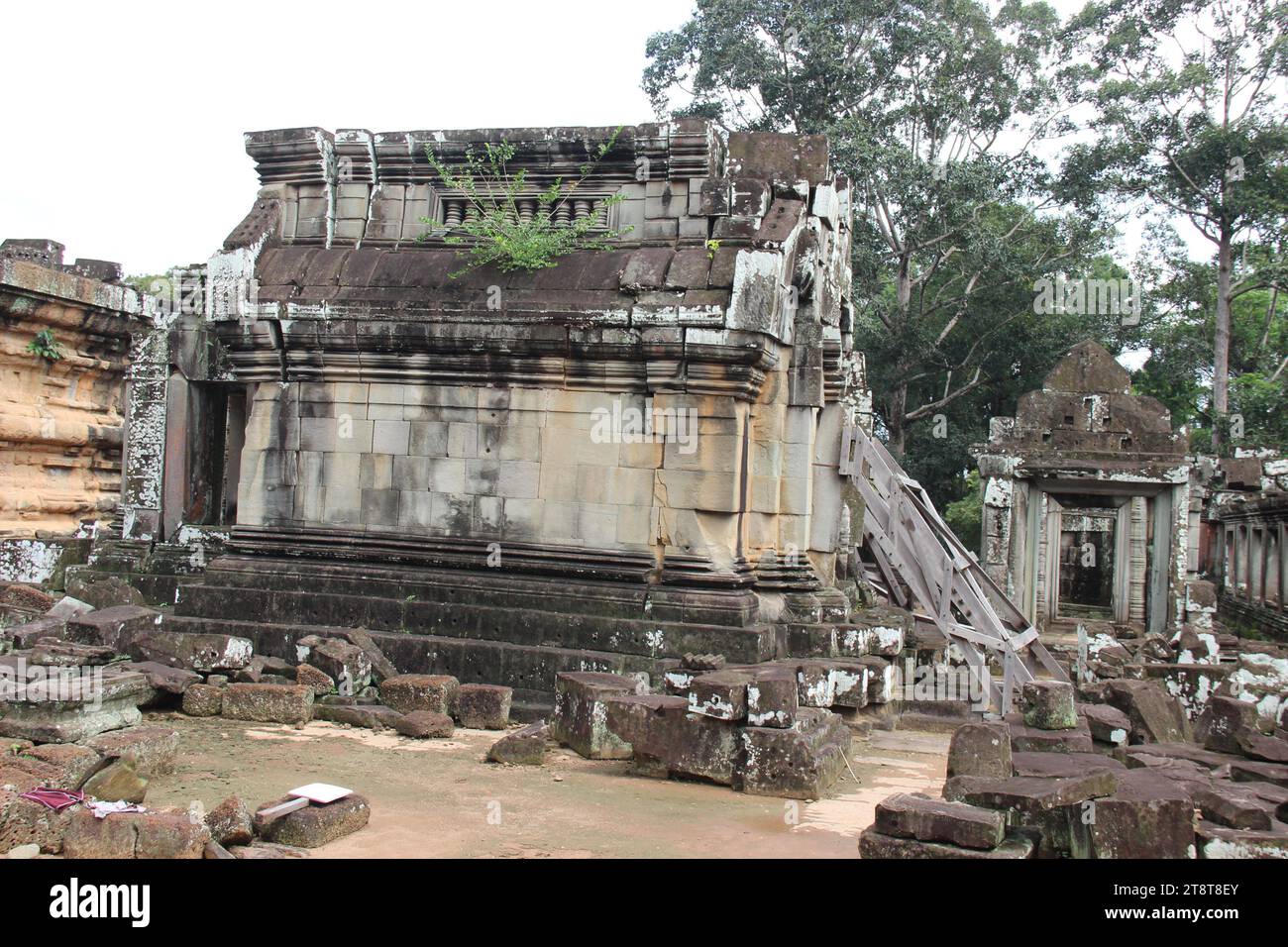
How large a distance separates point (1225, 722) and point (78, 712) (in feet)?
22.9

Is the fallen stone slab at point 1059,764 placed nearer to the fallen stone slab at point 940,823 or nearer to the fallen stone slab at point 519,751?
the fallen stone slab at point 940,823

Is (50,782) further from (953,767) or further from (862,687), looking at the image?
(862,687)

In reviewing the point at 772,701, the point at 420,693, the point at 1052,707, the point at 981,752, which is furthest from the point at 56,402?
the point at 1052,707

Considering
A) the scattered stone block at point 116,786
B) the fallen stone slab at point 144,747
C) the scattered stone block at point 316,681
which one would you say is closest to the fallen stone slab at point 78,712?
the fallen stone slab at point 144,747

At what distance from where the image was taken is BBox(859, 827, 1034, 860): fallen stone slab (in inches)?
181

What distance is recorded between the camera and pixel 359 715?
7574 mm

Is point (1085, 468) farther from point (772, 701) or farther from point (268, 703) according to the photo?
point (268, 703)

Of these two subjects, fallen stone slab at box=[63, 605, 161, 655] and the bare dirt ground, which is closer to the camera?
the bare dirt ground

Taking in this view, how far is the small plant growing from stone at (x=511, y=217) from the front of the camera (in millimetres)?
9297

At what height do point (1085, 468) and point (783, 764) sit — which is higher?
point (1085, 468)

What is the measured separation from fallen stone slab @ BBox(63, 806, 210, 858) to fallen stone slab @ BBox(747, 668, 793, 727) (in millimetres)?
2926

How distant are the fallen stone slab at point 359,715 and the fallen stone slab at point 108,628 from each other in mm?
1753

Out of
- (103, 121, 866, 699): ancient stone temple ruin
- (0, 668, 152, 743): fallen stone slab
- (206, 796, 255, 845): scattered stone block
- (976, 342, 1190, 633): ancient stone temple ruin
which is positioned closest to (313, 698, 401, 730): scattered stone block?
(103, 121, 866, 699): ancient stone temple ruin

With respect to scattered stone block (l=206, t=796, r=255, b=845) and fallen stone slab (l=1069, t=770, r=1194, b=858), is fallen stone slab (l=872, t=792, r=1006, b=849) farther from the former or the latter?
scattered stone block (l=206, t=796, r=255, b=845)
